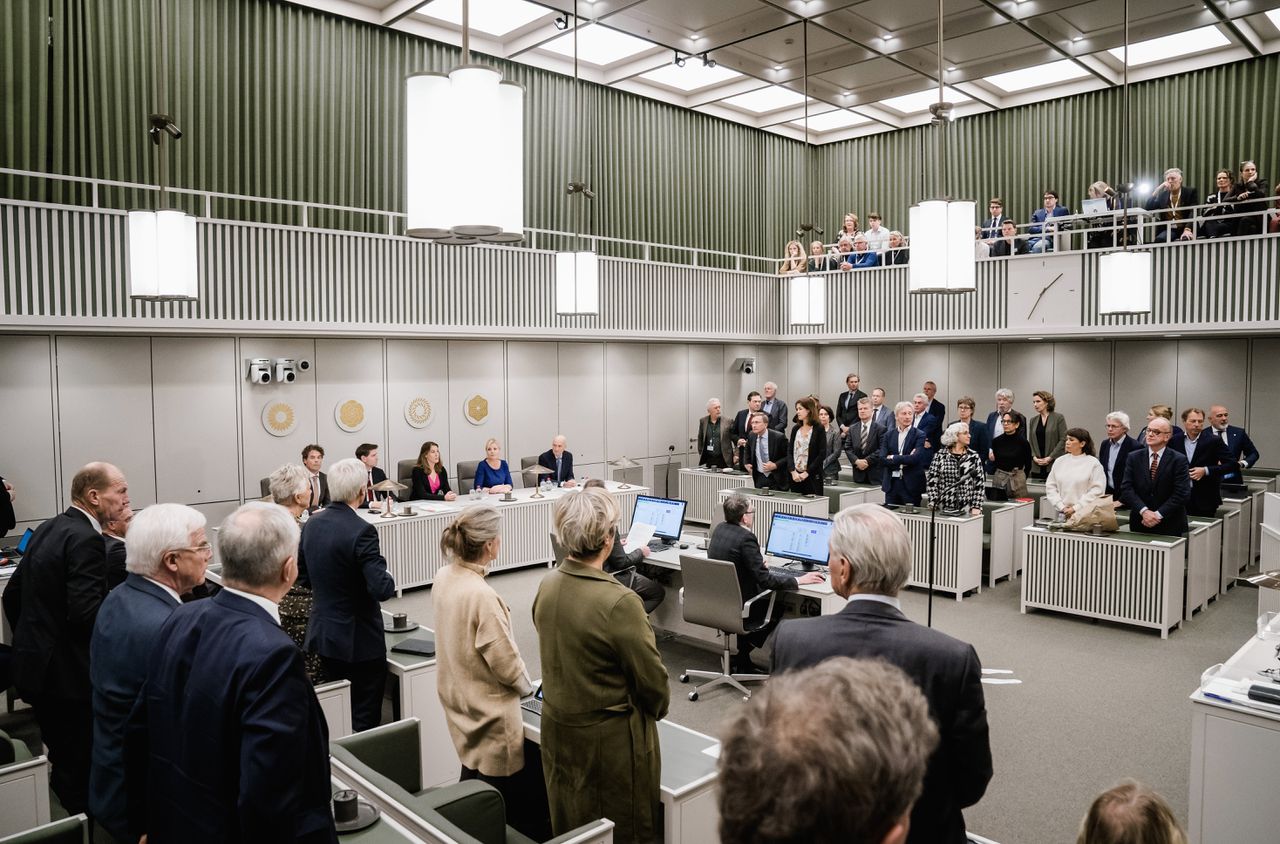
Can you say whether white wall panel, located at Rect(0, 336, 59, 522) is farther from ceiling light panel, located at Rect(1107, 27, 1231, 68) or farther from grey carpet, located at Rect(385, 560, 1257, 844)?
ceiling light panel, located at Rect(1107, 27, 1231, 68)

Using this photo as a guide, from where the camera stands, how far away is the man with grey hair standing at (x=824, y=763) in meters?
1.05

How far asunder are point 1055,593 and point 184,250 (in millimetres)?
7355

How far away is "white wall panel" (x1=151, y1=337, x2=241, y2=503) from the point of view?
9.04 m

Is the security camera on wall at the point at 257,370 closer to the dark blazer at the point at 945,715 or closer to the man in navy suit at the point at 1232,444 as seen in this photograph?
the dark blazer at the point at 945,715

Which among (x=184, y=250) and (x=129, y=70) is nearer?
(x=184, y=250)

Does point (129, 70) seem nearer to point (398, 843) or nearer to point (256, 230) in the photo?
point (256, 230)

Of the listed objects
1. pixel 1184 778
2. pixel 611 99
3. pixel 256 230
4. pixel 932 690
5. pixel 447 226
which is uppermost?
pixel 611 99

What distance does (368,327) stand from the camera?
31.8ft

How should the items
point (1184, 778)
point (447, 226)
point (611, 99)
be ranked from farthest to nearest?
point (611, 99), point (1184, 778), point (447, 226)

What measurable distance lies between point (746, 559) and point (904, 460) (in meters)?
3.90

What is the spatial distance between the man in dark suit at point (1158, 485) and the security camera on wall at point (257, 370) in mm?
8421

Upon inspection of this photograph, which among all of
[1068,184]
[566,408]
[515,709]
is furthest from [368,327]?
[1068,184]

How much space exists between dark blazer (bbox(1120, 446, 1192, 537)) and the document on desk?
13.3 ft

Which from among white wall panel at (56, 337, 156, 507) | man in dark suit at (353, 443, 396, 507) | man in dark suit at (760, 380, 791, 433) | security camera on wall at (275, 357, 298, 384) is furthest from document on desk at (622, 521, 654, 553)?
white wall panel at (56, 337, 156, 507)
